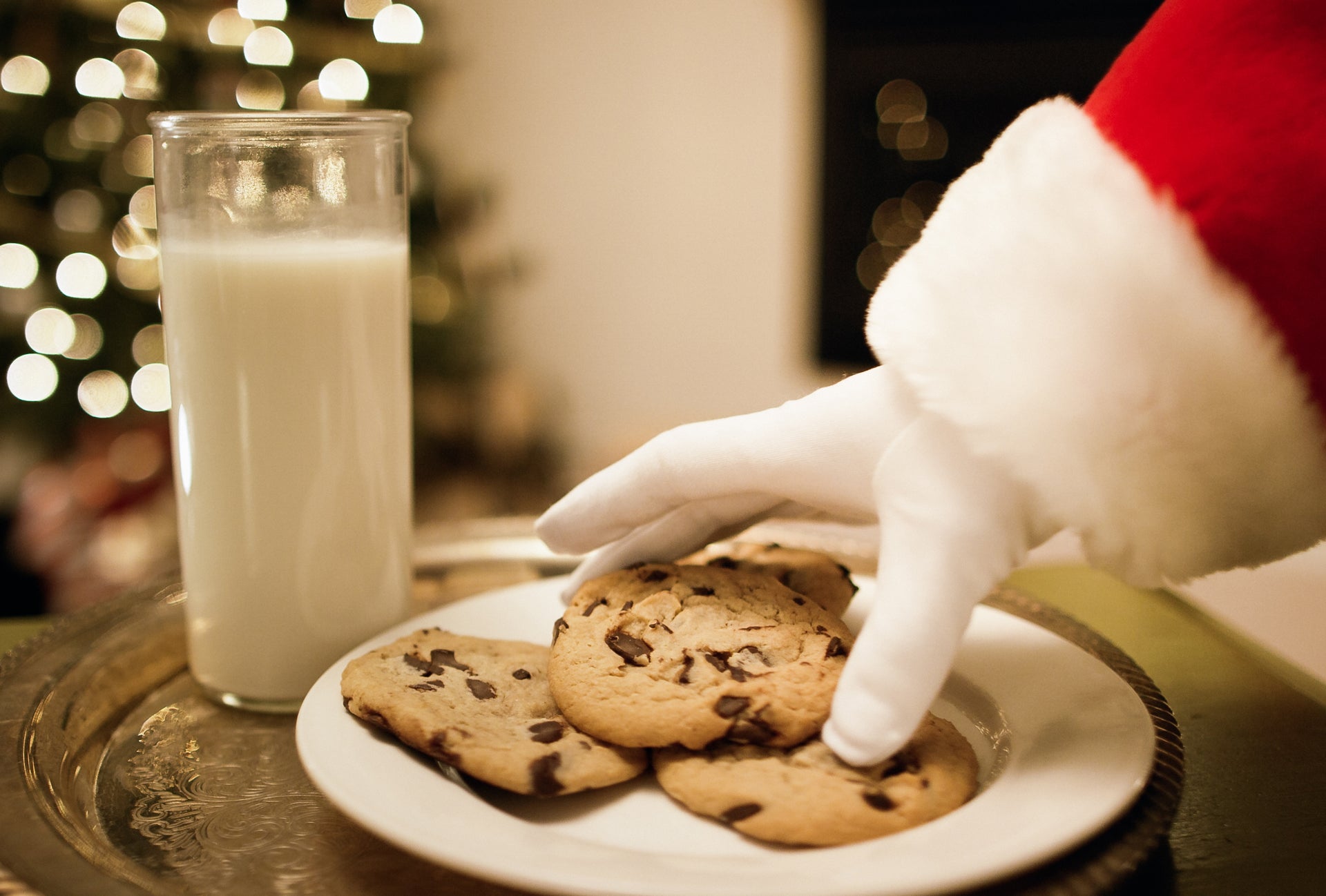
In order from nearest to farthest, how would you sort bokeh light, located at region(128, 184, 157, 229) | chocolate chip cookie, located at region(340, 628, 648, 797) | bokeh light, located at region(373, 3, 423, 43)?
chocolate chip cookie, located at region(340, 628, 648, 797), bokeh light, located at region(128, 184, 157, 229), bokeh light, located at region(373, 3, 423, 43)

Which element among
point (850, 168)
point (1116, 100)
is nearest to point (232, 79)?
point (850, 168)

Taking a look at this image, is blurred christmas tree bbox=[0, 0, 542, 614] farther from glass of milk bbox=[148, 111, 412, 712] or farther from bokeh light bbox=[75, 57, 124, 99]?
glass of milk bbox=[148, 111, 412, 712]

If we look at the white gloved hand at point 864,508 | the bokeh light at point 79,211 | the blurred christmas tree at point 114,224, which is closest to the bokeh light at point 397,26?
the blurred christmas tree at point 114,224

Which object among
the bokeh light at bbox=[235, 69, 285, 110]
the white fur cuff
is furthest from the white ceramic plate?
the bokeh light at bbox=[235, 69, 285, 110]

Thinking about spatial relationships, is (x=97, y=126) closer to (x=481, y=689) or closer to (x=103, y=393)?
Answer: (x=103, y=393)

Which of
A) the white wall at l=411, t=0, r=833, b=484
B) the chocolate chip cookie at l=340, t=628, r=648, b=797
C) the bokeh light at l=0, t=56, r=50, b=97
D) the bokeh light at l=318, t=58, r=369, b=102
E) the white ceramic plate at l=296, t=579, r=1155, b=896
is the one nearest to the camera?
the white ceramic plate at l=296, t=579, r=1155, b=896
